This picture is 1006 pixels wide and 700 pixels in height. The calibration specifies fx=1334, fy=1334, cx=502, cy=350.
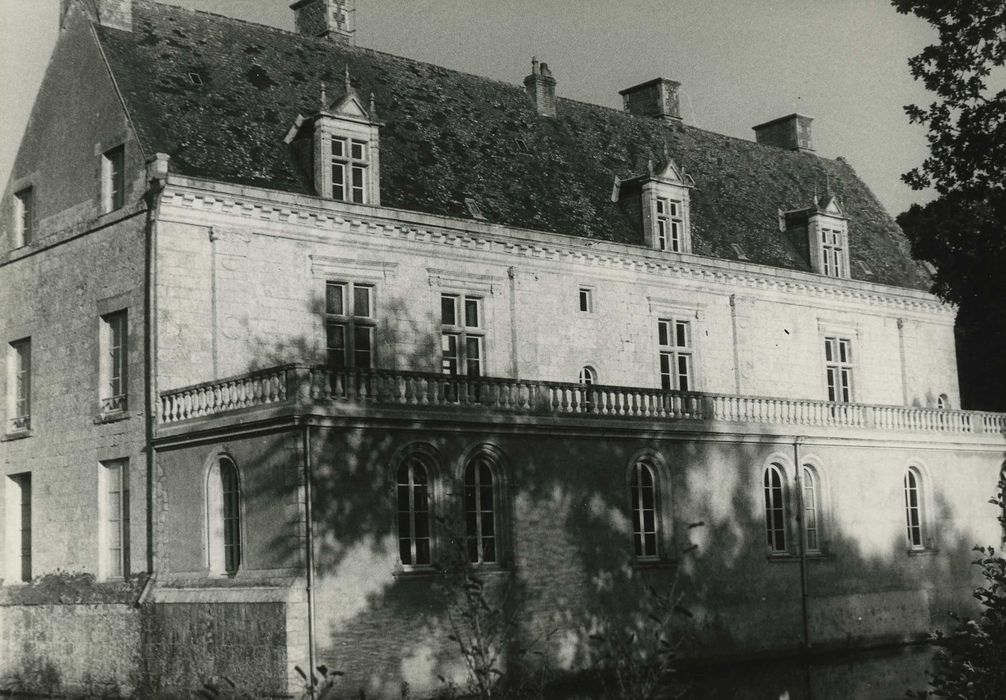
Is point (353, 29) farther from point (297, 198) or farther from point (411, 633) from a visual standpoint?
point (411, 633)

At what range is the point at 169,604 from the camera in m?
22.6

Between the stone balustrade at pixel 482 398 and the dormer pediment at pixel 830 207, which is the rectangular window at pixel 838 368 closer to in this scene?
the dormer pediment at pixel 830 207

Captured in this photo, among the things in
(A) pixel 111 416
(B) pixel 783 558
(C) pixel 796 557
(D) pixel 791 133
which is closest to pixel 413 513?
(A) pixel 111 416

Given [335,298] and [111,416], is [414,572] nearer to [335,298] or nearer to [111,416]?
[335,298]

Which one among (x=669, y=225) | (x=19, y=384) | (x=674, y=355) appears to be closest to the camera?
(x=19, y=384)

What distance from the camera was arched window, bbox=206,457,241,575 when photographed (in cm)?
2273

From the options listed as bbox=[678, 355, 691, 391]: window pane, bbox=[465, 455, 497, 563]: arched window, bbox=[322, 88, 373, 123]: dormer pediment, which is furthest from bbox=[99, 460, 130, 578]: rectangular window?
bbox=[678, 355, 691, 391]: window pane

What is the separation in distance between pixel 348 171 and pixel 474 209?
3.39 meters

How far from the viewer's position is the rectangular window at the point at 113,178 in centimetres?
2566

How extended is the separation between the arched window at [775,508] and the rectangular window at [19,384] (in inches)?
629

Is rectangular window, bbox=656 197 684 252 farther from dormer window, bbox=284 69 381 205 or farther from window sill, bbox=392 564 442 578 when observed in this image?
window sill, bbox=392 564 442 578

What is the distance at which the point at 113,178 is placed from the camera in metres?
26.0

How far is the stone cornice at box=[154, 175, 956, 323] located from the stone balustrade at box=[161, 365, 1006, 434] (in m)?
3.88

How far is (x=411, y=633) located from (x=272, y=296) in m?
7.30
